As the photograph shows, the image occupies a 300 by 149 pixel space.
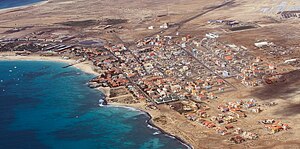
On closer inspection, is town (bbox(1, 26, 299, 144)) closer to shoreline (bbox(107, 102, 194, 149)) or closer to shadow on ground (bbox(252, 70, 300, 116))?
shoreline (bbox(107, 102, 194, 149))

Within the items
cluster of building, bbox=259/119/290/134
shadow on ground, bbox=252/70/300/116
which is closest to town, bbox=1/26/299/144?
cluster of building, bbox=259/119/290/134

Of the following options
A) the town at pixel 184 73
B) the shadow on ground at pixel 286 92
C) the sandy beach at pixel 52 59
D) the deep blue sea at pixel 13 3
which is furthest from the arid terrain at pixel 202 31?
the deep blue sea at pixel 13 3

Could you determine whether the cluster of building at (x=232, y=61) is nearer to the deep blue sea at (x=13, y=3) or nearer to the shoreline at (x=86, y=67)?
the shoreline at (x=86, y=67)

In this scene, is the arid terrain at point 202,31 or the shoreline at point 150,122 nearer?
the shoreline at point 150,122

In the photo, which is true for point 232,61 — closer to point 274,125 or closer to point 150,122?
point 150,122

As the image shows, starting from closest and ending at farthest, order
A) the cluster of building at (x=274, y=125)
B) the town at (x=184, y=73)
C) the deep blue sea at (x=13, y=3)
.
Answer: the cluster of building at (x=274, y=125), the town at (x=184, y=73), the deep blue sea at (x=13, y=3)

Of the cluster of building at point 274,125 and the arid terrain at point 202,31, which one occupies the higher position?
the arid terrain at point 202,31

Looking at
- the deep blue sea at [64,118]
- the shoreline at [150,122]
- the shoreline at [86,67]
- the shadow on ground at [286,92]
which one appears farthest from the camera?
the shadow on ground at [286,92]

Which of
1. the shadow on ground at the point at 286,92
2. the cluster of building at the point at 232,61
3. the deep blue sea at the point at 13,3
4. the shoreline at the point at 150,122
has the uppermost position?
the deep blue sea at the point at 13,3
